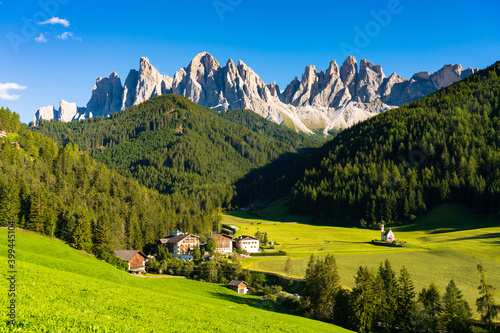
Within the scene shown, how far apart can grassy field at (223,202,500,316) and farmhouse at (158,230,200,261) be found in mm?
19084

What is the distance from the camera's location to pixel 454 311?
41.2 metres

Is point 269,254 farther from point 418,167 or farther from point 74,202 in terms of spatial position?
point 418,167


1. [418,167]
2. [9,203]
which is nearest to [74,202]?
[9,203]

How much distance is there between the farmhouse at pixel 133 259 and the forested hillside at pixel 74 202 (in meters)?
4.10

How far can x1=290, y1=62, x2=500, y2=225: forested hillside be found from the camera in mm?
137250

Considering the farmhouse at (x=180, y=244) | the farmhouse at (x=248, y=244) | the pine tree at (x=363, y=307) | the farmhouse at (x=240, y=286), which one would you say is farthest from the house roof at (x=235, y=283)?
the farmhouse at (x=248, y=244)

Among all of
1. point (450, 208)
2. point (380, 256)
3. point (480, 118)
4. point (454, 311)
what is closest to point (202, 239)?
point (380, 256)

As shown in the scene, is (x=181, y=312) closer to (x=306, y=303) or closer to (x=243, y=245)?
(x=306, y=303)

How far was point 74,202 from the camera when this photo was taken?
94.2 m

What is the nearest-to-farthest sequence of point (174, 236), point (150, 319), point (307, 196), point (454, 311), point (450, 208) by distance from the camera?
point (150, 319)
point (454, 311)
point (174, 236)
point (450, 208)
point (307, 196)

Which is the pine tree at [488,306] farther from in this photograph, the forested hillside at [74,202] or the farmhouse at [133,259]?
the forested hillside at [74,202]

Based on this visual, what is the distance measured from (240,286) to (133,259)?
29.7 m

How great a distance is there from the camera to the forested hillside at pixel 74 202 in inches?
2842

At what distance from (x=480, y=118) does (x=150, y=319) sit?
636 ft
